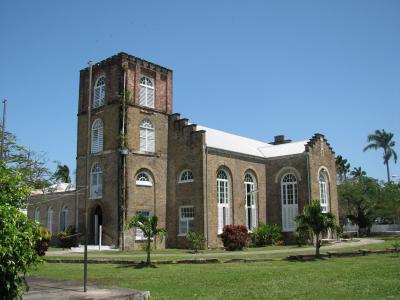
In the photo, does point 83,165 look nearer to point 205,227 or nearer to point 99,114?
point 99,114

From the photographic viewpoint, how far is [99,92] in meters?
33.8

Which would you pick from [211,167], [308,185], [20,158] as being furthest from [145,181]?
[308,185]

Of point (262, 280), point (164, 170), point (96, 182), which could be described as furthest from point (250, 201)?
point (262, 280)

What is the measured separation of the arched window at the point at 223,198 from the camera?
32344 millimetres

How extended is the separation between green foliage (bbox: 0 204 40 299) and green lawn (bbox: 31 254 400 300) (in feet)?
14.0

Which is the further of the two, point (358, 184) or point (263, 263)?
point (358, 184)

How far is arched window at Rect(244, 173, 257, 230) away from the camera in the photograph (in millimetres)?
35062

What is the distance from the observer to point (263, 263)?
64.7 ft

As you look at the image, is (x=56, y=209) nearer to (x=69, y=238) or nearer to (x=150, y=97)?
(x=69, y=238)

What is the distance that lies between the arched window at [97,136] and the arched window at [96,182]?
48.5 inches

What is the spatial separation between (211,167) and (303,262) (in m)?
13.3

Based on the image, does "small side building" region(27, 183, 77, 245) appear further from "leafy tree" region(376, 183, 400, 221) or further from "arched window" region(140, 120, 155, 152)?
"leafy tree" region(376, 183, 400, 221)

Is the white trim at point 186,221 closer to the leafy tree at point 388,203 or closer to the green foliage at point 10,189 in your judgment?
the green foliage at point 10,189

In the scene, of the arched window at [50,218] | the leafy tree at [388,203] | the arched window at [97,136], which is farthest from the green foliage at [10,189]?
the leafy tree at [388,203]
